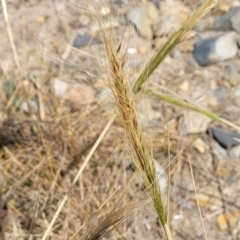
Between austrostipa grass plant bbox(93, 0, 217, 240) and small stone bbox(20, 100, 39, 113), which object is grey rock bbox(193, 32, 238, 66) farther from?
austrostipa grass plant bbox(93, 0, 217, 240)

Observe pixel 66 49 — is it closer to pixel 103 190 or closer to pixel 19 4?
pixel 19 4

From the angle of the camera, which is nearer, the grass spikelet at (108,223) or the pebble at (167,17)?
the grass spikelet at (108,223)

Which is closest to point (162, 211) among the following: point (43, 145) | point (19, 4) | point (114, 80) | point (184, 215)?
point (114, 80)

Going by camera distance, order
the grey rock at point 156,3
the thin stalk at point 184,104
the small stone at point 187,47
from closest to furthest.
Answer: the thin stalk at point 184,104
the small stone at point 187,47
the grey rock at point 156,3

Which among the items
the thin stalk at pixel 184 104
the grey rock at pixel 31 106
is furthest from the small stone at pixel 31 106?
the thin stalk at pixel 184 104

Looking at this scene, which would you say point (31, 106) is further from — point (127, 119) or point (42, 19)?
point (127, 119)

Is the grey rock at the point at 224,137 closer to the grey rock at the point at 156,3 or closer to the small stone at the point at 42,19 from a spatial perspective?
the grey rock at the point at 156,3
